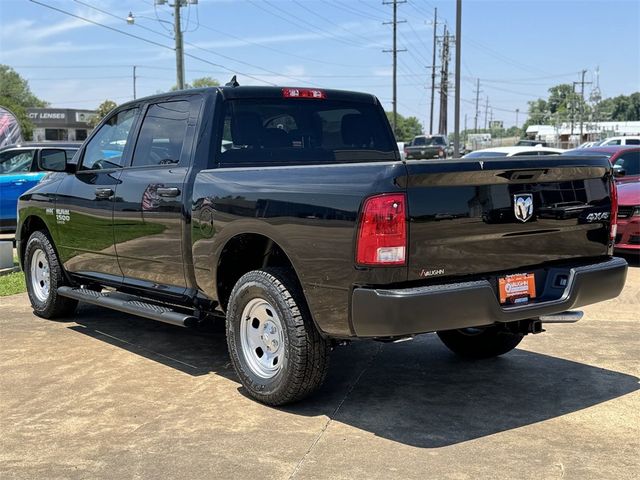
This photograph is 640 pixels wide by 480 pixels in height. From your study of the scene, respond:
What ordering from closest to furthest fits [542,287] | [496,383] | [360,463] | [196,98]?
[360,463], [542,287], [496,383], [196,98]

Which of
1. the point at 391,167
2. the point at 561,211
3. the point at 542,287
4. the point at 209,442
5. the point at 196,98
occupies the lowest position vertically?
the point at 209,442

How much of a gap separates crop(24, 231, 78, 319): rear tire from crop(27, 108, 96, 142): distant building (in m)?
69.3

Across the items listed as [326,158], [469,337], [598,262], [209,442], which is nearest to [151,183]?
[326,158]

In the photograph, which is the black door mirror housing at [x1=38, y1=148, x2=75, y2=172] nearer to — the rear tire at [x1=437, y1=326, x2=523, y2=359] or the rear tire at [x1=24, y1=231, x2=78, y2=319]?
the rear tire at [x1=24, y1=231, x2=78, y2=319]

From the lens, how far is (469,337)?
5.59 meters

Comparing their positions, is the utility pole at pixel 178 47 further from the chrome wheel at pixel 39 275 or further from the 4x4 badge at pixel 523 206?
the 4x4 badge at pixel 523 206

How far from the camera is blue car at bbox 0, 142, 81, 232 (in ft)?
42.2

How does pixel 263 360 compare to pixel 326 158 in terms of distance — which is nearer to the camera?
pixel 263 360

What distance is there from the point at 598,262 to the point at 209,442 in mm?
2643

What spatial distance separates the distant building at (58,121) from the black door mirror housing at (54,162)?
69.4m

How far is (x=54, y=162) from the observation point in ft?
21.9

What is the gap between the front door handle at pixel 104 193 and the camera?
5883 mm

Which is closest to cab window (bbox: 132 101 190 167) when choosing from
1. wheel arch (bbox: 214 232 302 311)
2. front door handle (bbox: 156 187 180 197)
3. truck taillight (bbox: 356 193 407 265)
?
front door handle (bbox: 156 187 180 197)

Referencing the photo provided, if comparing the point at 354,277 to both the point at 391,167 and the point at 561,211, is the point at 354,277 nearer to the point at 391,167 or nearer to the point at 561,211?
the point at 391,167
